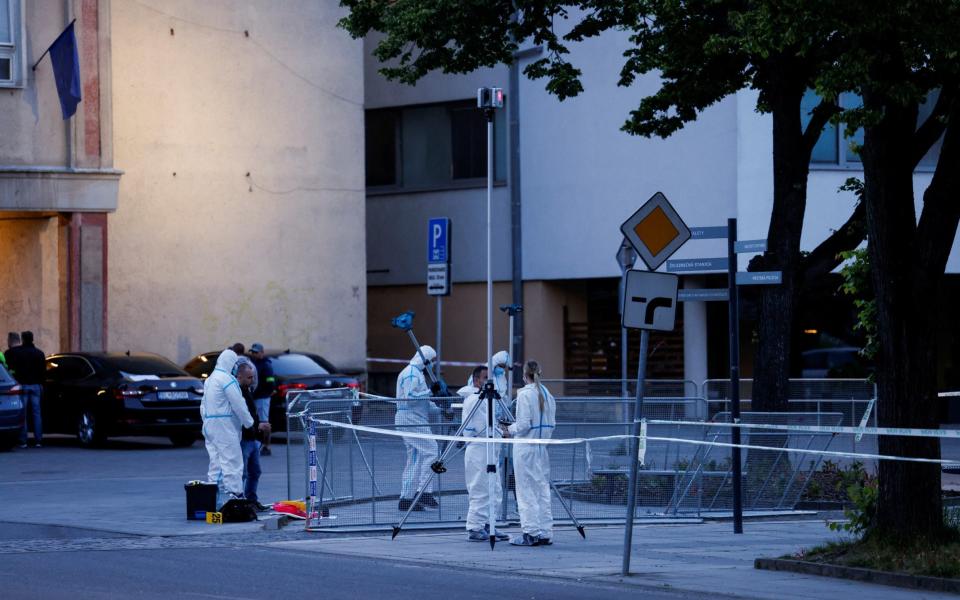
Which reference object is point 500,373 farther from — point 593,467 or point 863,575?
point 863,575

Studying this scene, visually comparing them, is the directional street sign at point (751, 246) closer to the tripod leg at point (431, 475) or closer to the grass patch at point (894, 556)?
the tripod leg at point (431, 475)

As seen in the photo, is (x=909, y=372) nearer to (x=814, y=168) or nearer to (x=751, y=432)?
(x=751, y=432)

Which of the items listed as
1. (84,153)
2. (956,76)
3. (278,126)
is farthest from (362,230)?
(956,76)

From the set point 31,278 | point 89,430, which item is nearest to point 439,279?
point 89,430

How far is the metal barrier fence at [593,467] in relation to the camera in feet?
53.2

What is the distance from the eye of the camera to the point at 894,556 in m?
12.5

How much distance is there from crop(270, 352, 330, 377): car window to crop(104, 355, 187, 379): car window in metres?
2.02

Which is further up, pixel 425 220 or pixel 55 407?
pixel 425 220

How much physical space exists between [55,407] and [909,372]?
1733 centimetres

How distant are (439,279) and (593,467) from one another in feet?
25.0

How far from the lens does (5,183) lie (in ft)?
95.8

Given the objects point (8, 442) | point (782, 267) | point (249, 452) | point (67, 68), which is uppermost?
point (67, 68)

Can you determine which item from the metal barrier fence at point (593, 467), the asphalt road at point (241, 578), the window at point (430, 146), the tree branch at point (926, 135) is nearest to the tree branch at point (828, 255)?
the metal barrier fence at point (593, 467)

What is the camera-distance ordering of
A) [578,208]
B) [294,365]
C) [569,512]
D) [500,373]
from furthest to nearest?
1. [578,208]
2. [294,365]
3. [500,373]
4. [569,512]
